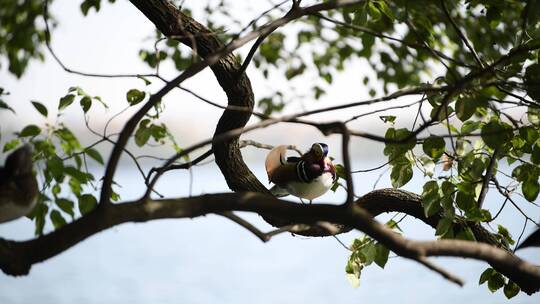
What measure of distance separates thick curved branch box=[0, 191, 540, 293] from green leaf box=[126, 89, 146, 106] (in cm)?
53

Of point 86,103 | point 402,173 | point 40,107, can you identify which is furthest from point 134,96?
point 402,173

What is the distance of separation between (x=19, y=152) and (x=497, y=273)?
1.19 metres

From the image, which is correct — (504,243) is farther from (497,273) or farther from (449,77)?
(449,77)

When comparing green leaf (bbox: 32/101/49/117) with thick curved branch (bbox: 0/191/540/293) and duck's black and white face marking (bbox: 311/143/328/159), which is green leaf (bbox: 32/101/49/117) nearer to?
thick curved branch (bbox: 0/191/540/293)

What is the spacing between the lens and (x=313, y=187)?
1.51 meters

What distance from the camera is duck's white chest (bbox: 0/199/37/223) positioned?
1098 millimetres

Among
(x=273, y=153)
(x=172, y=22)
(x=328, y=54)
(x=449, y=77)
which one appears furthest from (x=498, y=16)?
(x=328, y=54)

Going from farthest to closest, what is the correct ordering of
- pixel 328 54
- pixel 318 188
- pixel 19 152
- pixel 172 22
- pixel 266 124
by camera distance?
pixel 328 54 < pixel 318 188 < pixel 172 22 < pixel 19 152 < pixel 266 124

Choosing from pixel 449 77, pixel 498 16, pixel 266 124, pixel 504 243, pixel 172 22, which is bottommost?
pixel 266 124

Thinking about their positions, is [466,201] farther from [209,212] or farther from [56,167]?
[56,167]

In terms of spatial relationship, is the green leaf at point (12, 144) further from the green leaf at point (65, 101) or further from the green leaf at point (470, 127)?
the green leaf at point (470, 127)

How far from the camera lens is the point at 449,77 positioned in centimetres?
122

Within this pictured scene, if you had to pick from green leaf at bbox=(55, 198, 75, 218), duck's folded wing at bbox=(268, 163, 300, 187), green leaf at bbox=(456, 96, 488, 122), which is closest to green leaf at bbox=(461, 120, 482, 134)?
green leaf at bbox=(456, 96, 488, 122)

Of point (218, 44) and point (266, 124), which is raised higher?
point (218, 44)
